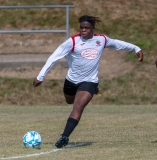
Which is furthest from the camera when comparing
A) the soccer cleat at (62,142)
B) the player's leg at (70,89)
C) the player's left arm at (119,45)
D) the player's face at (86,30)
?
the player's left arm at (119,45)

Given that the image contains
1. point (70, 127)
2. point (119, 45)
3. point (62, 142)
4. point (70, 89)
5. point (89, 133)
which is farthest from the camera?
point (89, 133)

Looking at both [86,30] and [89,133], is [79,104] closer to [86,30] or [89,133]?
[86,30]

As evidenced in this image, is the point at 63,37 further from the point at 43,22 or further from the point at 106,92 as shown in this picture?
the point at 106,92

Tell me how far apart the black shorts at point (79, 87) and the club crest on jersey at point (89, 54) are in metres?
0.41

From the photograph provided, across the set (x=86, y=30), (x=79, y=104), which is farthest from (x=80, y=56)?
(x=79, y=104)

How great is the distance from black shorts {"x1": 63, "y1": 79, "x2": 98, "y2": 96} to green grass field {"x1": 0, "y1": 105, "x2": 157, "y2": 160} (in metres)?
0.84

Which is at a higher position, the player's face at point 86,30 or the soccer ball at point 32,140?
the player's face at point 86,30

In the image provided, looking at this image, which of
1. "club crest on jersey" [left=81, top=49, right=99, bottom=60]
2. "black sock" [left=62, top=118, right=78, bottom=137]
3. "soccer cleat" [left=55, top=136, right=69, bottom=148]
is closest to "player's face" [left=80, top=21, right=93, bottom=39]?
"club crest on jersey" [left=81, top=49, right=99, bottom=60]

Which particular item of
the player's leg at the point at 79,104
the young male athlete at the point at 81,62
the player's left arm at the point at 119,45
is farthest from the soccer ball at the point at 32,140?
the player's left arm at the point at 119,45

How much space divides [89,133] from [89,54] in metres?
2.59

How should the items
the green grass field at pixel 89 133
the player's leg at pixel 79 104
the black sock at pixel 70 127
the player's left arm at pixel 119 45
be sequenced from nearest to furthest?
the green grass field at pixel 89 133 < the black sock at pixel 70 127 < the player's leg at pixel 79 104 < the player's left arm at pixel 119 45

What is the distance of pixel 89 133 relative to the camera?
1183 centimetres

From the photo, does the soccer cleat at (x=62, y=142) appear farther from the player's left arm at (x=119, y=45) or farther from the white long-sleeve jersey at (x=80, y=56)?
the player's left arm at (x=119, y=45)

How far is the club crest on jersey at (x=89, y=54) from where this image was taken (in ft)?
31.5
